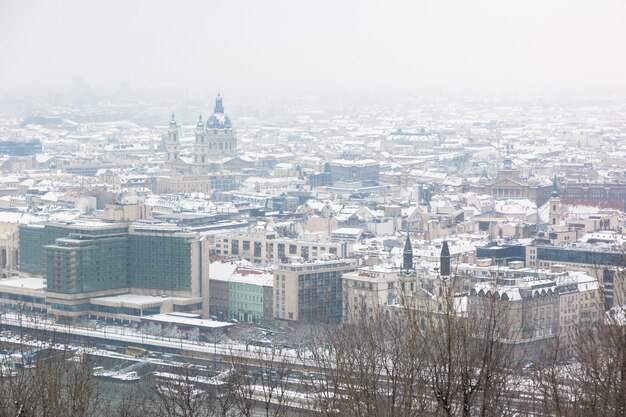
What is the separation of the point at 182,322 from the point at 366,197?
1836cm

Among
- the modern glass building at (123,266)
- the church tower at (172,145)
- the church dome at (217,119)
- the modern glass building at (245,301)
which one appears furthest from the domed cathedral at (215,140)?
the modern glass building at (245,301)

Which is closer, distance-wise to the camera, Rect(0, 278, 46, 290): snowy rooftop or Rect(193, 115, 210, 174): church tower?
Rect(0, 278, 46, 290): snowy rooftop

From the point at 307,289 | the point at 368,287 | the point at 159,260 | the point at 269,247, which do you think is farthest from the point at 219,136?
the point at 368,287

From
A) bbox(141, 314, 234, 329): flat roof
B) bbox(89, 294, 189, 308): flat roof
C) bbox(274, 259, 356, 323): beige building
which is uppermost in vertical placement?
bbox(274, 259, 356, 323): beige building

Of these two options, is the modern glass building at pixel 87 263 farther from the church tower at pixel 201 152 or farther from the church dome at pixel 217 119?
the church dome at pixel 217 119

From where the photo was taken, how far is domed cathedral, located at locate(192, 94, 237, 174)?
49019mm

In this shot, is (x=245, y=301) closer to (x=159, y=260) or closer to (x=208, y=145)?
(x=159, y=260)

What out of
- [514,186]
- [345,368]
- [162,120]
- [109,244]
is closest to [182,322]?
[109,244]

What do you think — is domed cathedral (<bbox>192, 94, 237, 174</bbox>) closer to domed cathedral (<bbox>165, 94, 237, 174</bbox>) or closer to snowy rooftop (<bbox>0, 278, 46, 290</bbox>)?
domed cathedral (<bbox>165, 94, 237, 174</bbox>)

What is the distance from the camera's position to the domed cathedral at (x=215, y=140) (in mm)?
49019

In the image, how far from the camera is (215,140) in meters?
50.1

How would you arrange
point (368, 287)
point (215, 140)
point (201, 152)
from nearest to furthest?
point (368, 287)
point (201, 152)
point (215, 140)

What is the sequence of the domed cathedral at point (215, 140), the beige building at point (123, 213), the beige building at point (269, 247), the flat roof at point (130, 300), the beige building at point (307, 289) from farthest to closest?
1. the domed cathedral at point (215, 140)
2. the beige building at point (269, 247)
3. the beige building at point (123, 213)
4. the flat roof at point (130, 300)
5. the beige building at point (307, 289)

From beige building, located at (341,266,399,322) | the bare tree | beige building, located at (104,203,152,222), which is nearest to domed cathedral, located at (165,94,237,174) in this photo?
beige building, located at (104,203,152,222)
